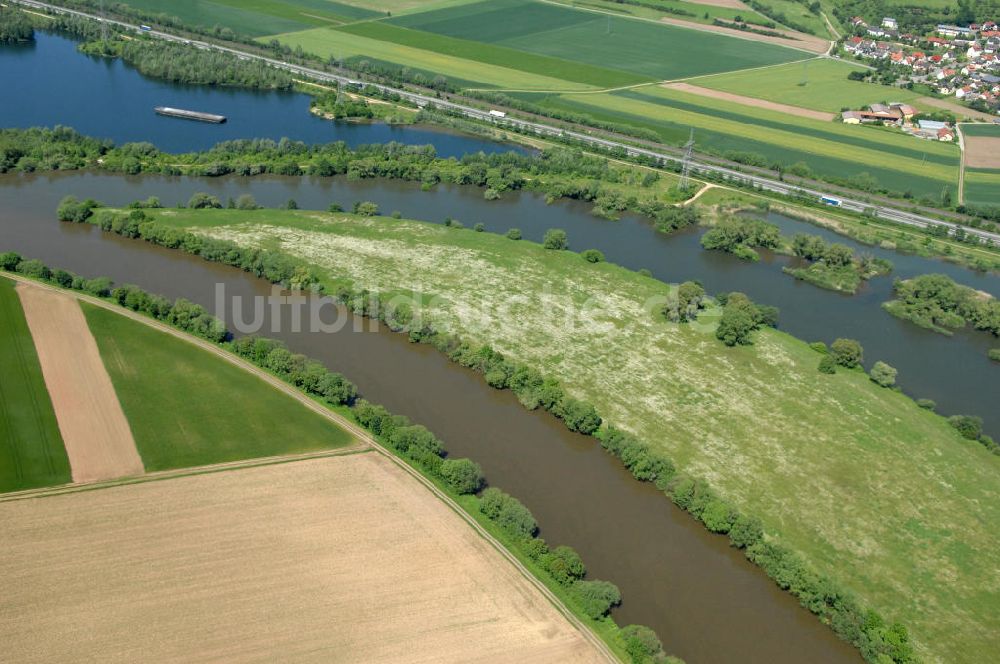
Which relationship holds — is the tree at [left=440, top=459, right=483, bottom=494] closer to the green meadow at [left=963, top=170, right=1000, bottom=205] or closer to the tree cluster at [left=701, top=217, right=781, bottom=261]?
the tree cluster at [left=701, top=217, right=781, bottom=261]

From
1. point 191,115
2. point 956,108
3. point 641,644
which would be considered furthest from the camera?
point 956,108

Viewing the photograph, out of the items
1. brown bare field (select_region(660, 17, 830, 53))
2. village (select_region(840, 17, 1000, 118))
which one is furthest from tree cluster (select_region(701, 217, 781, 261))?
brown bare field (select_region(660, 17, 830, 53))

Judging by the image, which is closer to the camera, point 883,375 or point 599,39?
point 883,375

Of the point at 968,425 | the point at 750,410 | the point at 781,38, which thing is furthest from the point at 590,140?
the point at 781,38

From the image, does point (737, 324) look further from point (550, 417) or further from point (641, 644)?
point (641, 644)

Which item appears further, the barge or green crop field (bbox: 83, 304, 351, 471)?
the barge

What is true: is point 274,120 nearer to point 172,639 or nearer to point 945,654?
point 172,639
